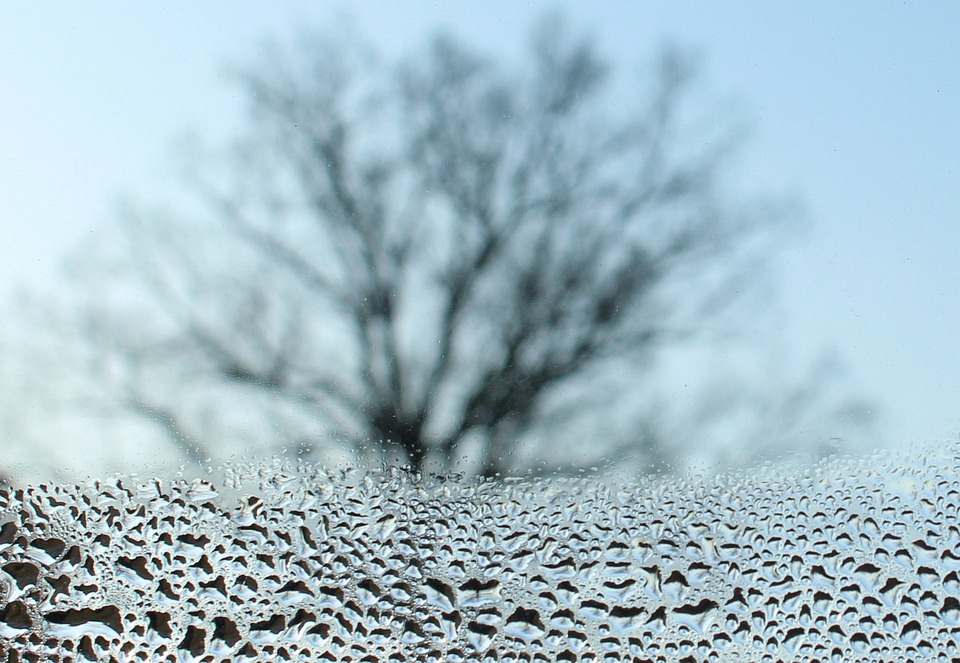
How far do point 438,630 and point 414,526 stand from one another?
0.08 metres

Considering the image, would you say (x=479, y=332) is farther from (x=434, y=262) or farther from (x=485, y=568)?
(x=485, y=568)

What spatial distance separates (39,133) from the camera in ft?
2.22

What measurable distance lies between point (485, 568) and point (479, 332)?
0.64ft

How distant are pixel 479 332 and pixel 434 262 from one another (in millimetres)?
76

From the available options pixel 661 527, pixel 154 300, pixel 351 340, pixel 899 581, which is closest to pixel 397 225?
pixel 351 340

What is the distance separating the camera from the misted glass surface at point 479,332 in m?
0.56

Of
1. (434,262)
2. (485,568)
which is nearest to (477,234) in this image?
(434,262)

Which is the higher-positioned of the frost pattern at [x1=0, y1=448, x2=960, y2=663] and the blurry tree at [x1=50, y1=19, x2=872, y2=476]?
the blurry tree at [x1=50, y1=19, x2=872, y2=476]

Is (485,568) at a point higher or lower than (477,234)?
lower

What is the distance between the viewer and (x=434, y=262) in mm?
646

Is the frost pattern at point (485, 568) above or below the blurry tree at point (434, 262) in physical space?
below

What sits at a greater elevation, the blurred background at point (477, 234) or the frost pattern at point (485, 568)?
the blurred background at point (477, 234)

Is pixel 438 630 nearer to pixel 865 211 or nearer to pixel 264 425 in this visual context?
pixel 264 425

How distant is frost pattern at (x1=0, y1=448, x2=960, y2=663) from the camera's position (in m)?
0.55
